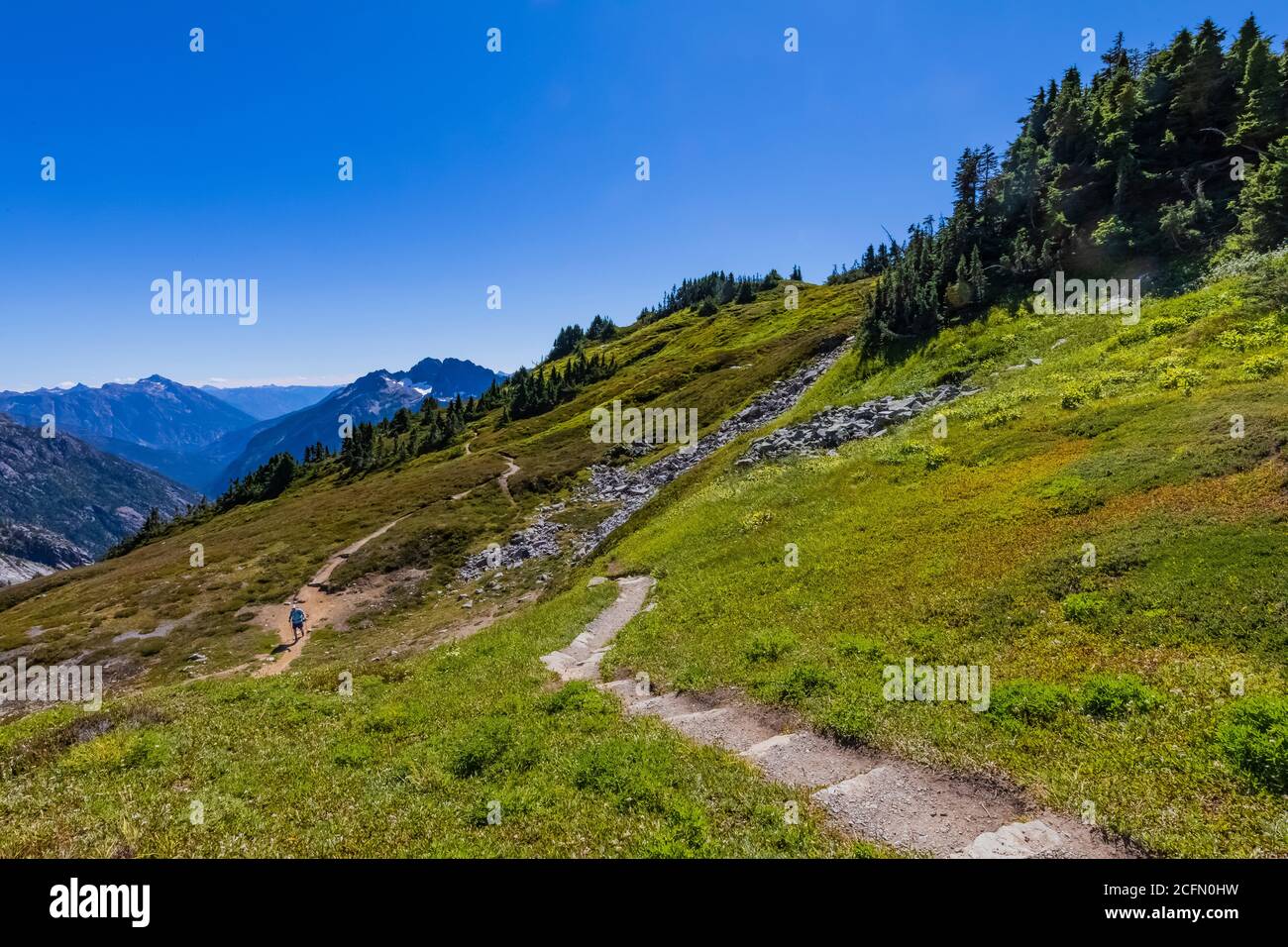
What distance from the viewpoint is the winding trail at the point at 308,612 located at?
130 feet

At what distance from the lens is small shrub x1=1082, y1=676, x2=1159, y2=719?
37.7 ft

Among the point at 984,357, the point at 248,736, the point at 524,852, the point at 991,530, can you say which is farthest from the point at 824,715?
the point at 984,357

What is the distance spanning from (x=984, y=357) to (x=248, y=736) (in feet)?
170

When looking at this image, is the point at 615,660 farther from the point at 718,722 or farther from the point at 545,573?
the point at 545,573

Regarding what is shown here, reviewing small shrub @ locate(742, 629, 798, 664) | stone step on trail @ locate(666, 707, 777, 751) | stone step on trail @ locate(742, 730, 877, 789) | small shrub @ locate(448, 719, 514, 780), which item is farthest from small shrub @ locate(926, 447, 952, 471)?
small shrub @ locate(448, 719, 514, 780)

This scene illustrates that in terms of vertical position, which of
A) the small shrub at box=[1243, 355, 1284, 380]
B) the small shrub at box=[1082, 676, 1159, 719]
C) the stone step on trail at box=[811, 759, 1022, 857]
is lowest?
the stone step on trail at box=[811, 759, 1022, 857]

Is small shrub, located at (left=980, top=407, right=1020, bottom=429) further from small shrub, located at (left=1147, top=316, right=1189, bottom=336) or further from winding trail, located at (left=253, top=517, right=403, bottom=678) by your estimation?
winding trail, located at (left=253, top=517, right=403, bottom=678)

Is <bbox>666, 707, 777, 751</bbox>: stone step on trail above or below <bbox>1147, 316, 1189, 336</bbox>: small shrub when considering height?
below

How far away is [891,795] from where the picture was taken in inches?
424

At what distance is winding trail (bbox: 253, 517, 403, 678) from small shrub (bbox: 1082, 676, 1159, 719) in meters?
41.6

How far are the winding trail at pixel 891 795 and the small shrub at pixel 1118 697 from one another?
324 cm

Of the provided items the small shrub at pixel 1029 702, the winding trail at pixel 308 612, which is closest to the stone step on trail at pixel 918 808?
the small shrub at pixel 1029 702

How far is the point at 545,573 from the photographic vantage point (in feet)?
154
